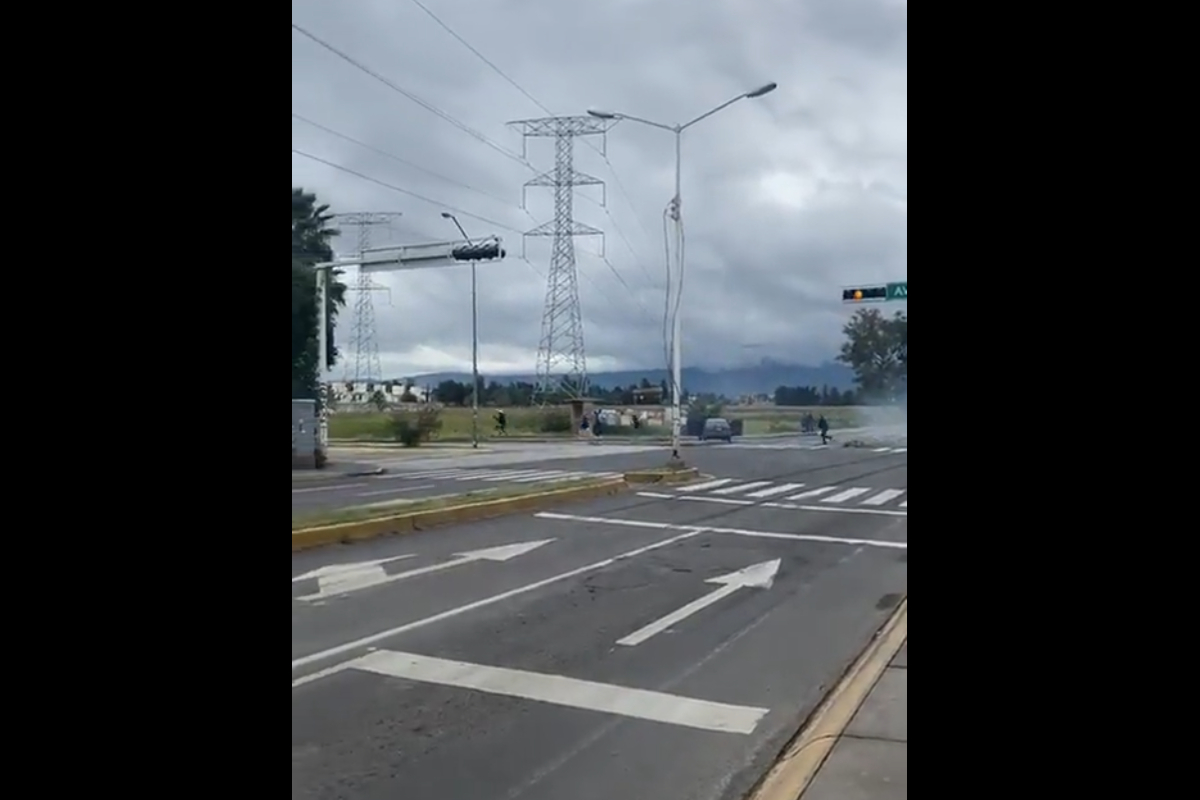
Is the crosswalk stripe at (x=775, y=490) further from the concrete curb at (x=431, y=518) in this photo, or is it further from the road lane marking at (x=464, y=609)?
the road lane marking at (x=464, y=609)

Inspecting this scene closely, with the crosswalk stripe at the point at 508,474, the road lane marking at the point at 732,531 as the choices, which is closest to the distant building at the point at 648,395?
the road lane marking at the point at 732,531

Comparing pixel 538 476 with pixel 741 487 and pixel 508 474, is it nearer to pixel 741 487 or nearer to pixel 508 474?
pixel 508 474

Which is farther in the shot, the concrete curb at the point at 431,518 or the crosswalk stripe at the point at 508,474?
the crosswalk stripe at the point at 508,474

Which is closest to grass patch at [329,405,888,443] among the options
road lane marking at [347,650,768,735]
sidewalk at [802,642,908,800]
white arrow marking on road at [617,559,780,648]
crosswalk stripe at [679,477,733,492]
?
white arrow marking on road at [617,559,780,648]

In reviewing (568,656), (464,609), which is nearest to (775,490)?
(464,609)

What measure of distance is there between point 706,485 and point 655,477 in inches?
23.4

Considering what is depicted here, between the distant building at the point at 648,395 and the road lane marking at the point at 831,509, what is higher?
the distant building at the point at 648,395

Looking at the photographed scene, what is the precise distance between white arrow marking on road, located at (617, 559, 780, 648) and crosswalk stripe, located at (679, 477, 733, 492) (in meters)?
4.56

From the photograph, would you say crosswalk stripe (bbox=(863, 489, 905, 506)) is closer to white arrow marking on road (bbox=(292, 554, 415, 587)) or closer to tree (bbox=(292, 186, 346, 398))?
white arrow marking on road (bbox=(292, 554, 415, 587))

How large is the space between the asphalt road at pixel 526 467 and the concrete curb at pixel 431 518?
21 cm

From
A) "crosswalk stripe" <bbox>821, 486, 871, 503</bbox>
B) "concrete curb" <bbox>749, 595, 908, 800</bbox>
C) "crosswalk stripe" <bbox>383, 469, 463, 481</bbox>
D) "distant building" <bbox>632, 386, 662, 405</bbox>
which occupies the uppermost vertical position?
"distant building" <bbox>632, 386, 662, 405</bbox>

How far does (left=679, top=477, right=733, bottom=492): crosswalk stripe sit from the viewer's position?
11.1 meters

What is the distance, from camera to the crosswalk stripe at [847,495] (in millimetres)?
10258
